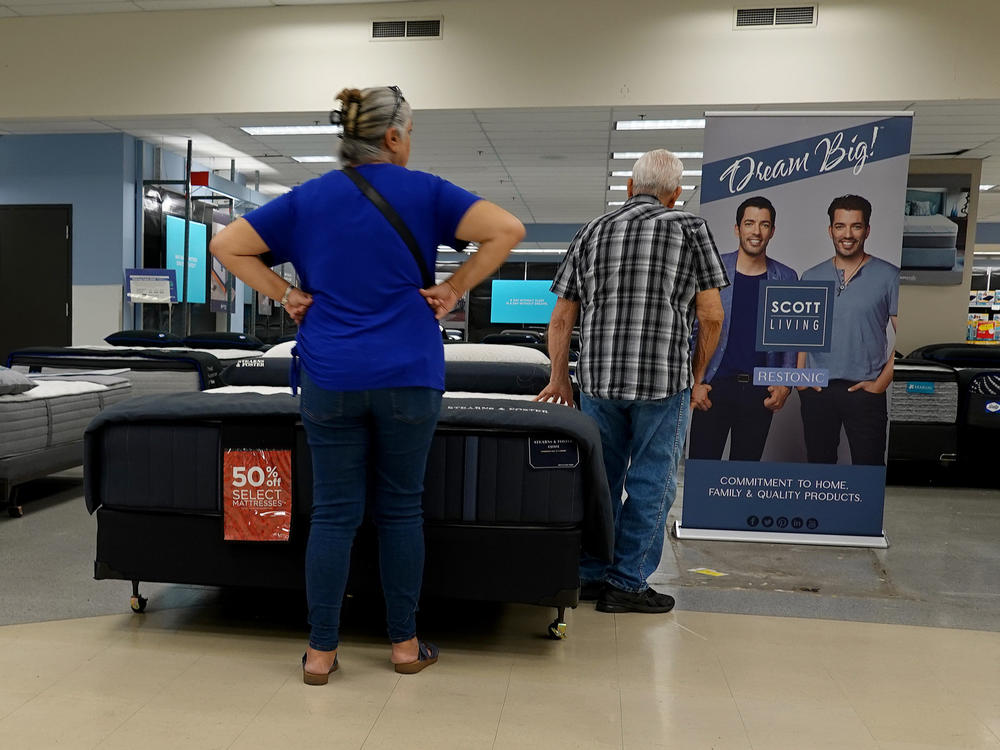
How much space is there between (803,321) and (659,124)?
4.70 meters

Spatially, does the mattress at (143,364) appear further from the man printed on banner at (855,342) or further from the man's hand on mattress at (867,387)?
the man's hand on mattress at (867,387)

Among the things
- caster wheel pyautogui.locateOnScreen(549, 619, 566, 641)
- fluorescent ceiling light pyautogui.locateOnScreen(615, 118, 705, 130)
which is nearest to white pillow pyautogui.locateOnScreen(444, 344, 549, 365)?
caster wheel pyautogui.locateOnScreen(549, 619, 566, 641)

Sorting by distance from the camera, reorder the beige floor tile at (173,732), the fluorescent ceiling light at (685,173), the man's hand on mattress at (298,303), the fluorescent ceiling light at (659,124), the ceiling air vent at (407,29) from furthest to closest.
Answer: the fluorescent ceiling light at (685,173)
the fluorescent ceiling light at (659,124)
the ceiling air vent at (407,29)
the man's hand on mattress at (298,303)
the beige floor tile at (173,732)

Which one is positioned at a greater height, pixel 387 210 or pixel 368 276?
pixel 387 210

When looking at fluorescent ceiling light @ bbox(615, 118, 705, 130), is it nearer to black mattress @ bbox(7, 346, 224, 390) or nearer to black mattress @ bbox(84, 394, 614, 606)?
black mattress @ bbox(7, 346, 224, 390)

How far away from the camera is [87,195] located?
334 inches

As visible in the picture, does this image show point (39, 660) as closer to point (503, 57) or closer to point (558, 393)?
point (558, 393)

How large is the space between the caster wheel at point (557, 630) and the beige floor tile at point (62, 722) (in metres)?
1.05

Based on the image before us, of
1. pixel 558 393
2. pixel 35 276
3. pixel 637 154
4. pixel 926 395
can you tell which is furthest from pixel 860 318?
pixel 35 276

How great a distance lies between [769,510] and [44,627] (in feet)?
9.04

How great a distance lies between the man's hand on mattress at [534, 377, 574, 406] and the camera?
2.54 metres

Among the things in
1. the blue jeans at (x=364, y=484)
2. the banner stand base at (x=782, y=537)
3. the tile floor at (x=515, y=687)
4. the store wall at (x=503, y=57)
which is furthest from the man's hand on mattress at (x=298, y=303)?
the store wall at (x=503, y=57)

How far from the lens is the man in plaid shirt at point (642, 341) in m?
2.37

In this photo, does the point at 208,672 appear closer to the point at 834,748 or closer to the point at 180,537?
the point at 180,537
